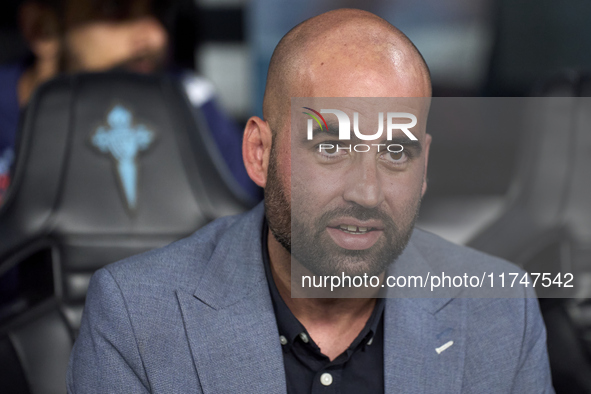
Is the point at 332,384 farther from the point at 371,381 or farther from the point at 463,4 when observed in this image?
the point at 463,4

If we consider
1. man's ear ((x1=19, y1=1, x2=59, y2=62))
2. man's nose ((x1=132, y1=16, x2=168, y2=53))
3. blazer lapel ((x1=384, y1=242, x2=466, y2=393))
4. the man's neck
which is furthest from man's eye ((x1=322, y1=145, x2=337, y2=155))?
man's ear ((x1=19, y1=1, x2=59, y2=62))

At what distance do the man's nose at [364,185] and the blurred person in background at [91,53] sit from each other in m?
0.92

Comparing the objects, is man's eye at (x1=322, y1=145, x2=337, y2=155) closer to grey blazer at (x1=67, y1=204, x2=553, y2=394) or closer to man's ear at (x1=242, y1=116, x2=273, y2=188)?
man's ear at (x1=242, y1=116, x2=273, y2=188)

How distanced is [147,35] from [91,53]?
192 mm

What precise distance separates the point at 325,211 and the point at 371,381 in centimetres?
31

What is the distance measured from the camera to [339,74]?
864 millimetres

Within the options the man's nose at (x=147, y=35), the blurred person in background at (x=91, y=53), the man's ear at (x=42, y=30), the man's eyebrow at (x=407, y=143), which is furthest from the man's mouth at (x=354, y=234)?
the man's ear at (x=42, y=30)

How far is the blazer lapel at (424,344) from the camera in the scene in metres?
0.98

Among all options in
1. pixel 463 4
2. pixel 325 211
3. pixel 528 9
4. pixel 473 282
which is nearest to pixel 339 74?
pixel 325 211

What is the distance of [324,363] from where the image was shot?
0.98 metres

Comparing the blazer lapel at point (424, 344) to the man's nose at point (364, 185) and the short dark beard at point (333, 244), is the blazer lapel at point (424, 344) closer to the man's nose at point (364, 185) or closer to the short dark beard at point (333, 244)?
the short dark beard at point (333, 244)

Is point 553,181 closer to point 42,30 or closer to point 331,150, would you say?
point 331,150

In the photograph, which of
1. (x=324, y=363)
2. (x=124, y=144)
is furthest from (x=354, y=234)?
(x=124, y=144)

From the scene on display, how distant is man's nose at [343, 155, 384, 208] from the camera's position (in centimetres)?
85
